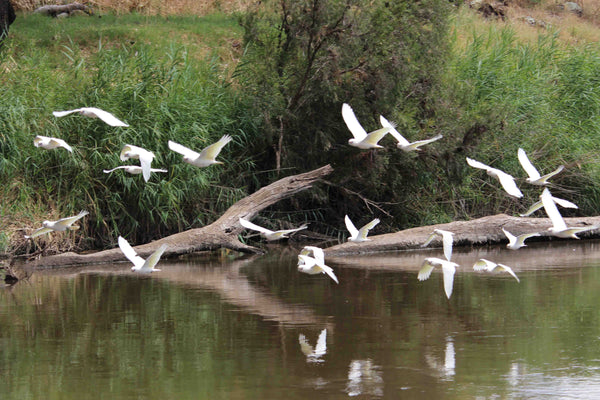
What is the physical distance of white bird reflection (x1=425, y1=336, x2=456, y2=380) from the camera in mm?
6254

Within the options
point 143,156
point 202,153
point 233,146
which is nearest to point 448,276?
point 202,153

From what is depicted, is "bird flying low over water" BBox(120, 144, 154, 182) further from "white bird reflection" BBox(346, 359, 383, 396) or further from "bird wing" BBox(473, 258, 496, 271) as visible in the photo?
"bird wing" BBox(473, 258, 496, 271)

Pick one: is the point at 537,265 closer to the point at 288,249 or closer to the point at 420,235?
the point at 420,235

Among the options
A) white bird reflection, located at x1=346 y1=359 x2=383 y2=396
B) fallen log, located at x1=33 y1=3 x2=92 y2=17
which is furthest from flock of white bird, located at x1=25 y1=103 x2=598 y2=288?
fallen log, located at x1=33 y1=3 x2=92 y2=17

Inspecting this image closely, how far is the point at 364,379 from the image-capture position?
20.3 ft

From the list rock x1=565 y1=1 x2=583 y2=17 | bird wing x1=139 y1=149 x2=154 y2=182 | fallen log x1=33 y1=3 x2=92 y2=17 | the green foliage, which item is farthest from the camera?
rock x1=565 y1=1 x2=583 y2=17

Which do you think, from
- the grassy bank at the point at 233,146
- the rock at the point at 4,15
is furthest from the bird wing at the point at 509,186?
the rock at the point at 4,15

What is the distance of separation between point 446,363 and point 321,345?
1.14m

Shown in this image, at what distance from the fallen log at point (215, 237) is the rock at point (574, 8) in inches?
896

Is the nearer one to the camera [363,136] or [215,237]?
[363,136]

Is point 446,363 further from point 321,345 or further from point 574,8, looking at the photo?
point 574,8

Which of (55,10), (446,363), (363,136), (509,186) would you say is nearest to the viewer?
(446,363)

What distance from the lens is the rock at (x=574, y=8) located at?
32875mm

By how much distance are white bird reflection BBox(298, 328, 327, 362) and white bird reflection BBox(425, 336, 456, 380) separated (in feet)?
2.64
